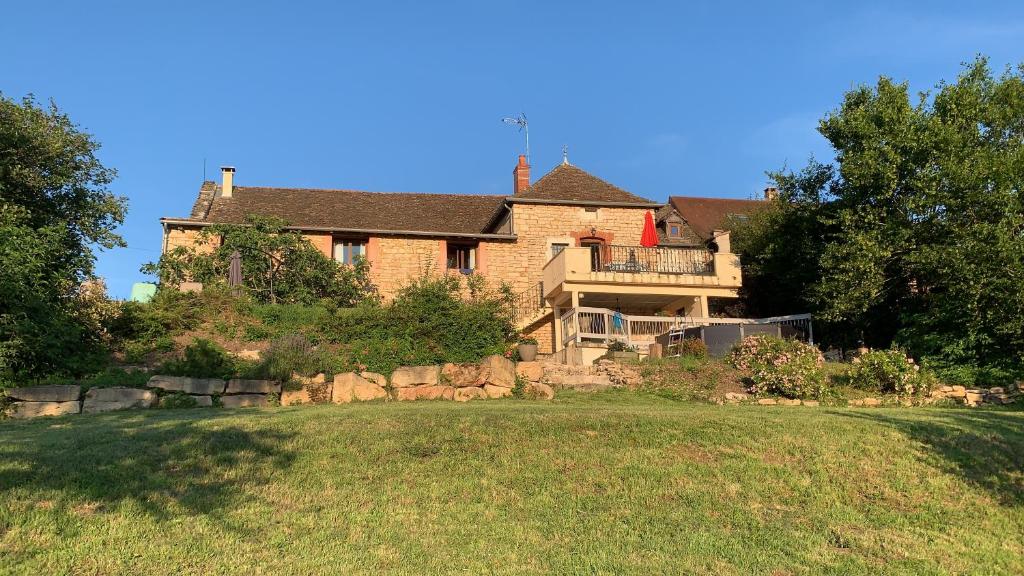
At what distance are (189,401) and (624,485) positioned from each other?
9.05 m

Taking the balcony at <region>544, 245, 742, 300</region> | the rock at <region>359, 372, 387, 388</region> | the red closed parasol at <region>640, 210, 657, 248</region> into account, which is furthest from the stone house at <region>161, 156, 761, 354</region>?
the rock at <region>359, 372, 387, 388</region>

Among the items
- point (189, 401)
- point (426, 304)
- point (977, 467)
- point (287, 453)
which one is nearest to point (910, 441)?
point (977, 467)

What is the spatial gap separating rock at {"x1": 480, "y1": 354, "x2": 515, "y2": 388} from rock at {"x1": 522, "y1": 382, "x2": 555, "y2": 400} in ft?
1.22

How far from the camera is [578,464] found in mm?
9445

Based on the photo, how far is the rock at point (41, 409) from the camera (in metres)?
13.3

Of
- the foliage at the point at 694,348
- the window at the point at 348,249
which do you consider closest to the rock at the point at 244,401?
the foliage at the point at 694,348

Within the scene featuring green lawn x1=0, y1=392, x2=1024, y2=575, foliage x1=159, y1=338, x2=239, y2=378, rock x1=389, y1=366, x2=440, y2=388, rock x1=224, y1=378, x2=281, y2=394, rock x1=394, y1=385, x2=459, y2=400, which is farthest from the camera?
rock x1=389, y1=366, x2=440, y2=388

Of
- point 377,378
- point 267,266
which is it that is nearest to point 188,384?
point 377,378

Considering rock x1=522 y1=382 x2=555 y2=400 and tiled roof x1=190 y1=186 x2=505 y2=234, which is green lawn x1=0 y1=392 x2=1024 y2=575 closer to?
rock x1=522 y1=382 x2=555 y2=400

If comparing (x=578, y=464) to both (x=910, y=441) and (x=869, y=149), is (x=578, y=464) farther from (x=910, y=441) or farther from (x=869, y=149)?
(x=869, y=149)

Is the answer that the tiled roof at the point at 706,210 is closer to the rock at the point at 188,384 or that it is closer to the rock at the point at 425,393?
the rock at the point at 425,393

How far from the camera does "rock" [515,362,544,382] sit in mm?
16980

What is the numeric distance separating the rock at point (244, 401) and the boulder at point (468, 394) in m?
3.62

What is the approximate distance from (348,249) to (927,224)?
52.7 feet
